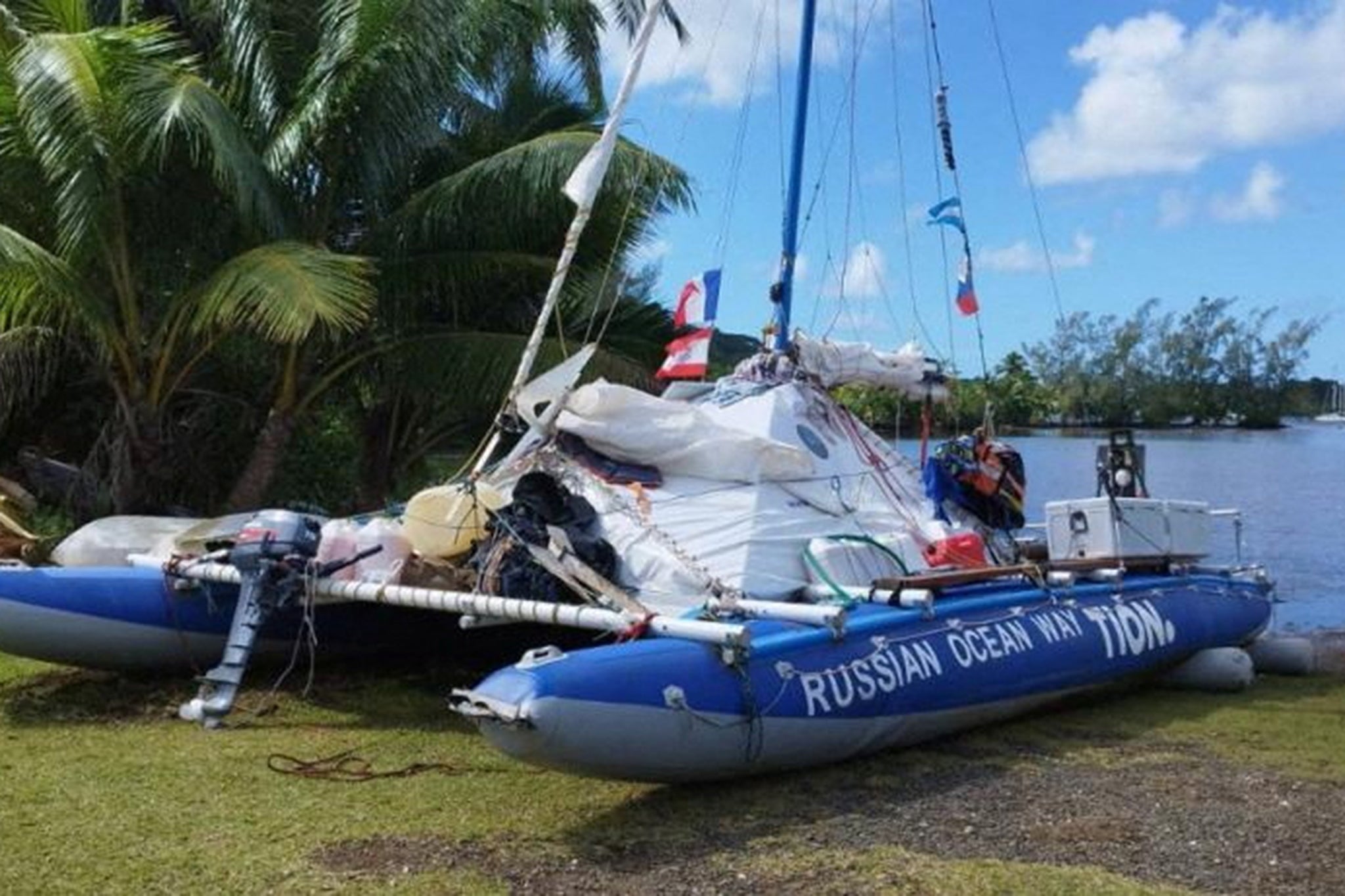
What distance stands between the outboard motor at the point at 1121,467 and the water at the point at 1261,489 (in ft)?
4.41

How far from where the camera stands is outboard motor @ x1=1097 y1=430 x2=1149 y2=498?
12.0m

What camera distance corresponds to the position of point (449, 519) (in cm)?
934

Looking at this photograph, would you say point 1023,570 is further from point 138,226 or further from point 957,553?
point 138,226

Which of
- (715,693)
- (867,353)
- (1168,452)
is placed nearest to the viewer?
(715,693)

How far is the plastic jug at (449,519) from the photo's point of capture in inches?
365

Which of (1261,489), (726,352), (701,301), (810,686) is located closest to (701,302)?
(701,301)

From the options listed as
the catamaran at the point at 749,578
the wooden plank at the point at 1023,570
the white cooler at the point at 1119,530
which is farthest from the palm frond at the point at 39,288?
the white cooler at the point at 1119,530

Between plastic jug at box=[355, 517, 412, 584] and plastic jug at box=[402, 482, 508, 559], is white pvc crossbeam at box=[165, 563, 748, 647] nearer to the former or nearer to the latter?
plastic jug at box=[355, 517, 412, 584]

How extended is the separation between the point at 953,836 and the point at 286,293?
7124mm

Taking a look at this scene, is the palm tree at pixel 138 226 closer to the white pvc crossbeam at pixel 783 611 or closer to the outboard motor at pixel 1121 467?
the white pvc crossbeam at pixel 783 611

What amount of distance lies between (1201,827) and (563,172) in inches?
355

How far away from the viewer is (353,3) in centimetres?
1353

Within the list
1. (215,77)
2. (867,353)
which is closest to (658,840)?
(867,353)

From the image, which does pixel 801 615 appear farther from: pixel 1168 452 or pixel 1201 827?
pixel 1168 452
